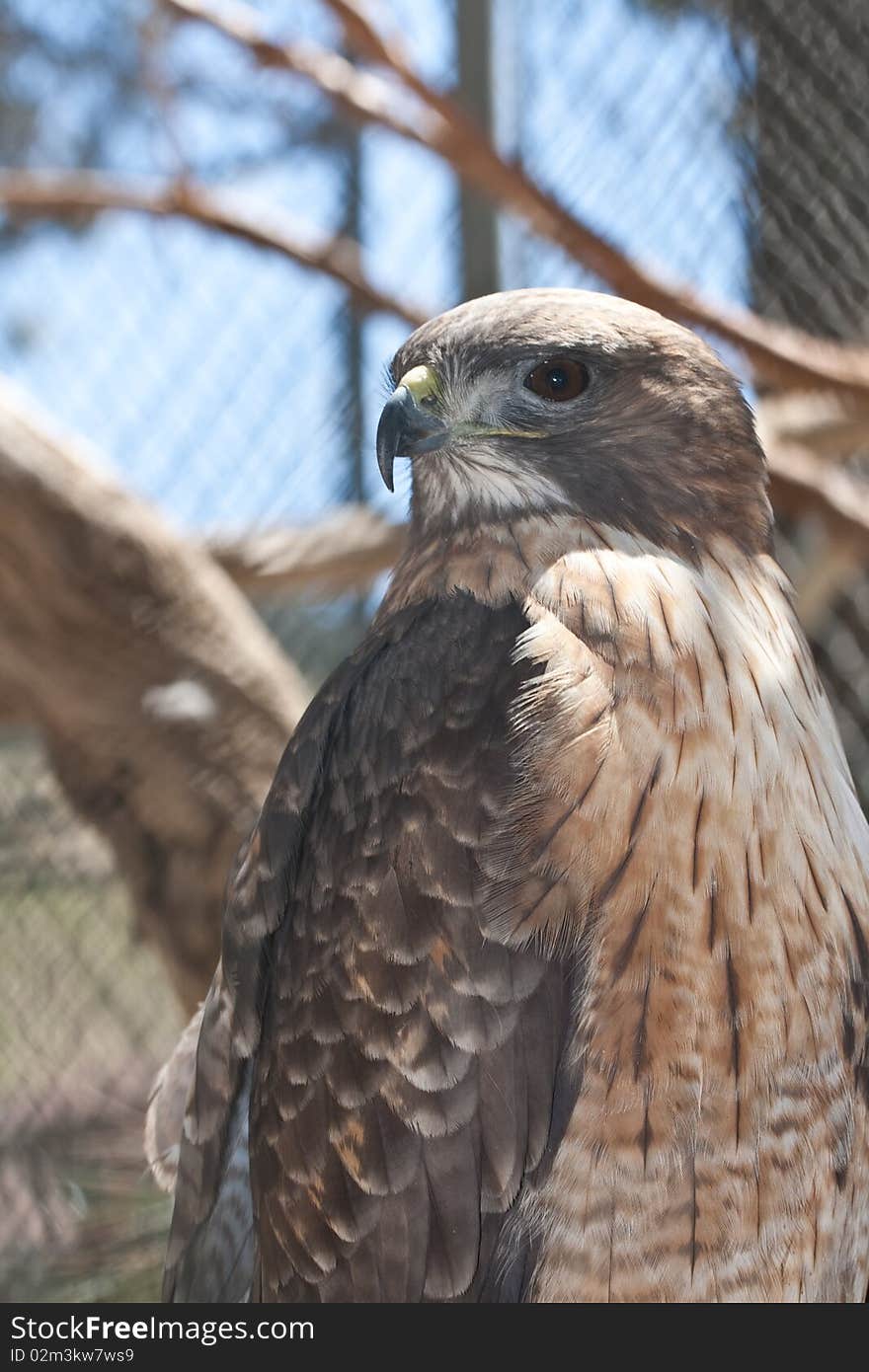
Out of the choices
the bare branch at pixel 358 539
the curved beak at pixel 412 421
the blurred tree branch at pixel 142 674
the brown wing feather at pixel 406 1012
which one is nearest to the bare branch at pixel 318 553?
the bare branch at pixel 358 539

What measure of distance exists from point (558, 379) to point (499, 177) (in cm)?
75

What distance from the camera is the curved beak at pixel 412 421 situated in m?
1.14

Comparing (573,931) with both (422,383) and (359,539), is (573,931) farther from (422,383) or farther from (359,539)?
(359,539)

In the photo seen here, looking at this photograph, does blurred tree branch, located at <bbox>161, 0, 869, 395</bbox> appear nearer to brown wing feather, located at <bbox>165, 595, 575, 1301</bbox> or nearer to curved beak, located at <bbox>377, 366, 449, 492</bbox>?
curved beak, located at <bbox>377, 366, 449, 492</bbox>

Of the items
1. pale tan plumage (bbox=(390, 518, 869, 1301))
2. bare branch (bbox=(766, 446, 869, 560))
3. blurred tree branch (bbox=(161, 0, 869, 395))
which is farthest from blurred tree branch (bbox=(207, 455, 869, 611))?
pale tan plumage (bbox=(390, 518, 869, 1301))

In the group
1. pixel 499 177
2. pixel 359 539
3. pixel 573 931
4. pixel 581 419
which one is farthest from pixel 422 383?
pixel 359 539

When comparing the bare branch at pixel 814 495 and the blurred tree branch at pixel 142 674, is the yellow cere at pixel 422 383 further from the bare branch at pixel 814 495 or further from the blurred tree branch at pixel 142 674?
the bare branch at pixel 814 495

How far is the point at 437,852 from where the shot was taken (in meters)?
0.97

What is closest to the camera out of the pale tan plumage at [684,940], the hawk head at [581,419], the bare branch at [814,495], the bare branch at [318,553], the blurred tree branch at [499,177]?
the pale tan plumage at [684,940]

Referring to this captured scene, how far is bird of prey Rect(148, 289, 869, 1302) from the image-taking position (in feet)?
3.10

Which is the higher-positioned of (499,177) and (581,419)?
(499,177)

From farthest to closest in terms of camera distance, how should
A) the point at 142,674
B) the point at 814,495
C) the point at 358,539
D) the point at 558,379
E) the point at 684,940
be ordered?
1. the point at 358,539
2. the point at 814,495
3. the point at 142,674
4. the point at 558,379
5. the point at 684,940

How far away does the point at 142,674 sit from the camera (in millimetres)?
1972

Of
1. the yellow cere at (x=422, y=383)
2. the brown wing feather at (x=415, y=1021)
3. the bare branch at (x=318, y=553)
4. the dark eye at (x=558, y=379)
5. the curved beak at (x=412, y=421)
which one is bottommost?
the brown wing feather at (x=415, y=1021)
